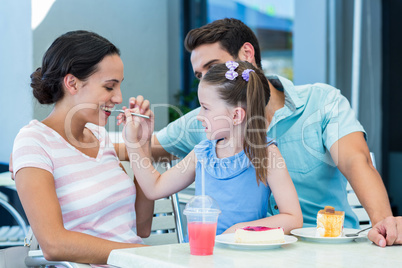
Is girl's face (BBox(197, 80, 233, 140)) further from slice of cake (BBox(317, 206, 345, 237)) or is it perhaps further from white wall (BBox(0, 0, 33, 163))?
white wall (BBox(0, 0, 33, 163))

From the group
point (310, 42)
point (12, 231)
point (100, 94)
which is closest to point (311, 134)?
point (100, 94)

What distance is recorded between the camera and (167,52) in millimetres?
4160

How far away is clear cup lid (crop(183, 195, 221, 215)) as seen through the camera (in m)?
1.08

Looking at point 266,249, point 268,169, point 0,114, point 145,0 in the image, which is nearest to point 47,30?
point 0,114

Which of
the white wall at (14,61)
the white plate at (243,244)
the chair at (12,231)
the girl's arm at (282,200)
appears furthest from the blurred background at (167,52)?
the white plate at (243,244)

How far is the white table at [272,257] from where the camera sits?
984 millimetres

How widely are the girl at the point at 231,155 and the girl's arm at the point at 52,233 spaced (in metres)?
0.37

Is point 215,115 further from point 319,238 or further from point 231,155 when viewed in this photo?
point 319,238

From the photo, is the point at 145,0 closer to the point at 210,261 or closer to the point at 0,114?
the point at 0,114

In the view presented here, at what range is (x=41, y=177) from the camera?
138cm

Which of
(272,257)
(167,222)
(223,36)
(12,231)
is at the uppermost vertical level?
(223,36)

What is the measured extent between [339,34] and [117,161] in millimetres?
2516

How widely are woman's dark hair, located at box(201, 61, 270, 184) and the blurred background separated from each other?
163 cm

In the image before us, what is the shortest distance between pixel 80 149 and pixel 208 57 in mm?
644
